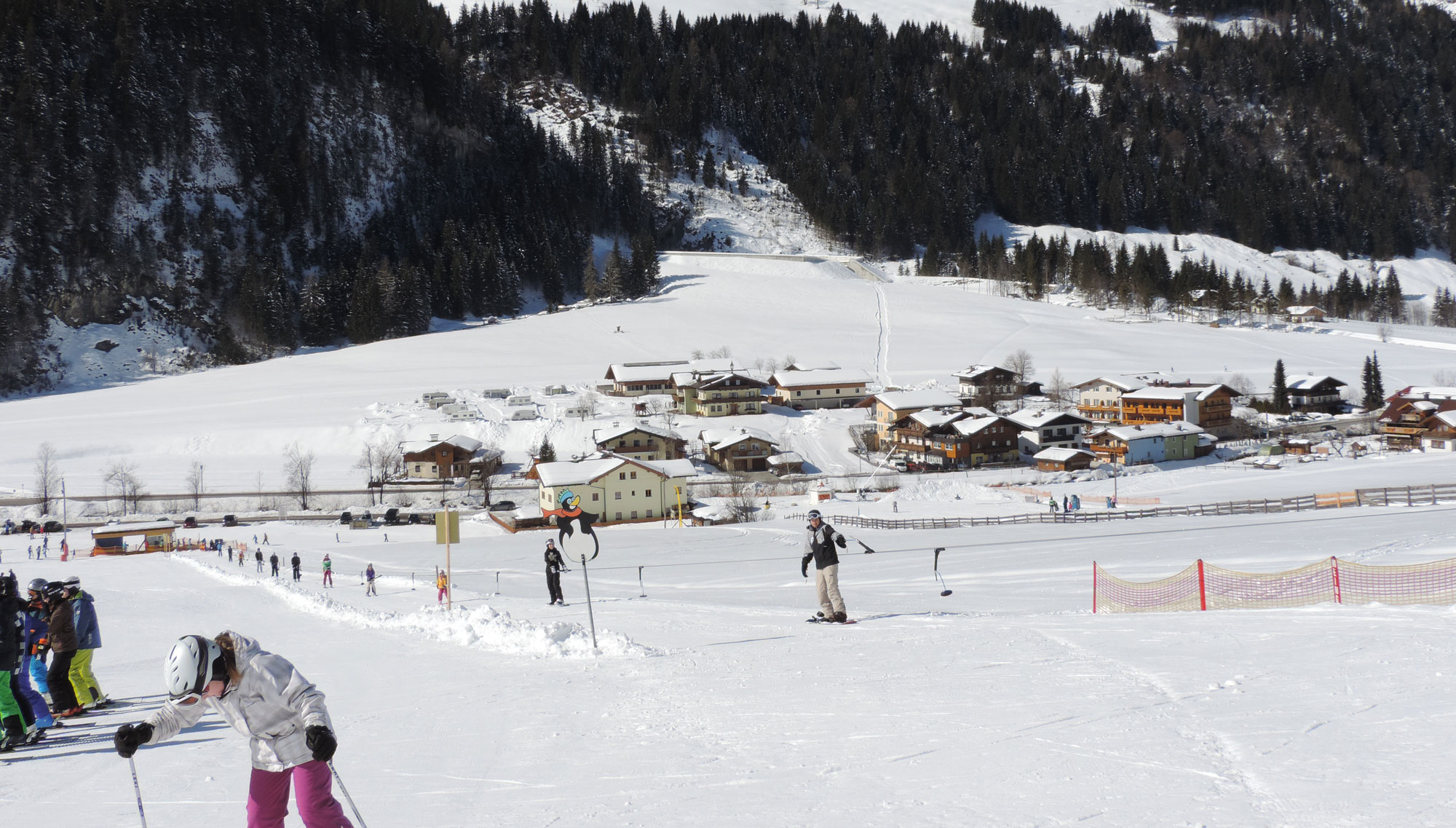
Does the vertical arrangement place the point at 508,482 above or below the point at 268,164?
below

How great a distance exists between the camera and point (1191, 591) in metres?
14.9

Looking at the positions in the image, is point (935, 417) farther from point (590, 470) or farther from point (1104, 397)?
point (590, 470)

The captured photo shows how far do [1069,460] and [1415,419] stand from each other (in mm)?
21558

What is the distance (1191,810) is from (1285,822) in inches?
15.8

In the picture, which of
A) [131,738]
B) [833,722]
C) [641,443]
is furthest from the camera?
[641,443]

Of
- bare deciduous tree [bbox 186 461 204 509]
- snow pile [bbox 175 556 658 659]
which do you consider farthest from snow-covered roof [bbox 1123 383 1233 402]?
bare deciduous tree [bbox 186 461 204 509]

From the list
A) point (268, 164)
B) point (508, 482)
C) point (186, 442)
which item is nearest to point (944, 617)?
point (508, 482)

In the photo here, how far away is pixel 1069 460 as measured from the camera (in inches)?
1966

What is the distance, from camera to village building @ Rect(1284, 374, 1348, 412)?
211ft

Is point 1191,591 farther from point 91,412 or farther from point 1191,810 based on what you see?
point 91,412

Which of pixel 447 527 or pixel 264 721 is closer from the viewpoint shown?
pixel 264 721

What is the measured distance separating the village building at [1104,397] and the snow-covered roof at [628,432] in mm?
31152

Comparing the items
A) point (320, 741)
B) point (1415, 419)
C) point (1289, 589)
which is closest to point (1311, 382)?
point (1415, 419)

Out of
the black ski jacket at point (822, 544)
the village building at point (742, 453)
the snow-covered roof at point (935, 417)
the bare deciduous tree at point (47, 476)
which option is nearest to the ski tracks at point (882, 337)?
the snow-covered roof at point (935, 417)
